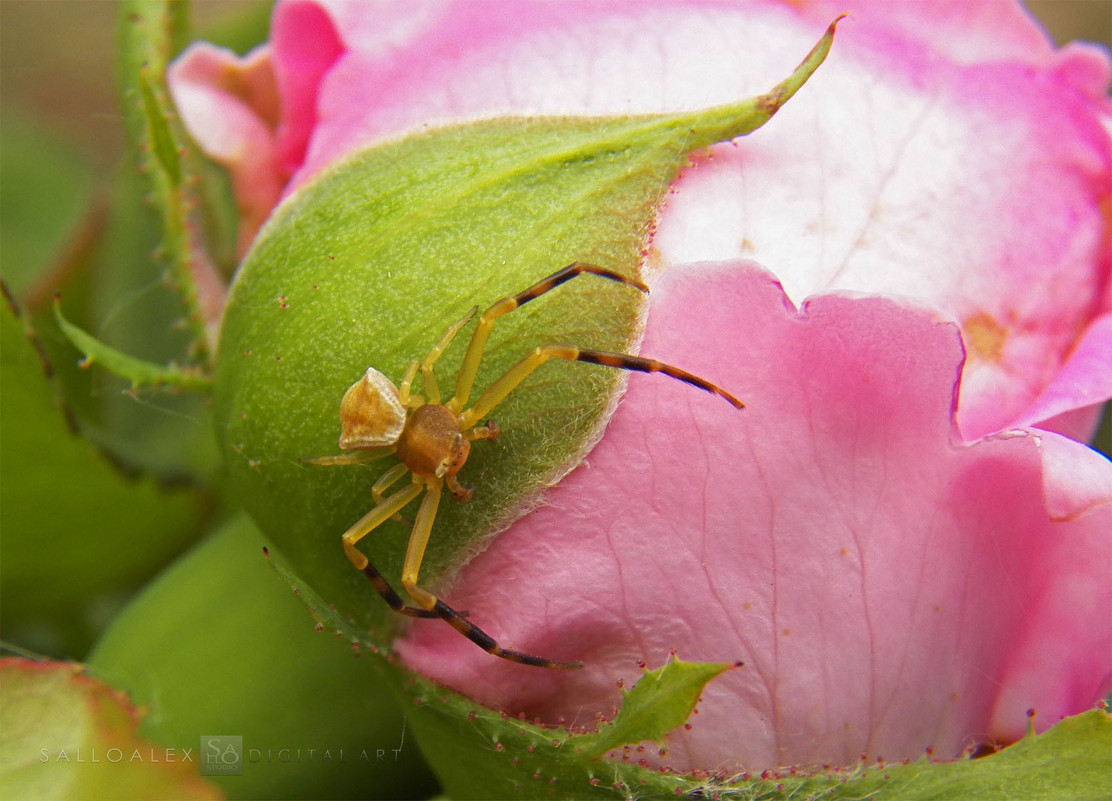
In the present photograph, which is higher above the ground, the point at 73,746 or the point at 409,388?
the point at 409,388

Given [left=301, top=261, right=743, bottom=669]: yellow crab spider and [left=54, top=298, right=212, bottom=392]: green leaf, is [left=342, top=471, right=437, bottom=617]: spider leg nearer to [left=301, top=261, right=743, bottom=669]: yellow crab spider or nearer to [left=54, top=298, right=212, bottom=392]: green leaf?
[left=301, top=261, right=743, bottom=669]: yellow crab spider

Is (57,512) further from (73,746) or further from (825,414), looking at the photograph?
(825,414)

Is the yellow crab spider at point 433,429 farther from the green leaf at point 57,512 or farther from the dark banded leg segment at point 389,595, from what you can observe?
the green leaf at point 57,512

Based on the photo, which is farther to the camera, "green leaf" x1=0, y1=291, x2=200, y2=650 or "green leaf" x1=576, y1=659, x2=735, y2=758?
"green leaf" x1=0, y1=291, x2=200, y2=650

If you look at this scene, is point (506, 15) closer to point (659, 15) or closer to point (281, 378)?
point (659, 15)

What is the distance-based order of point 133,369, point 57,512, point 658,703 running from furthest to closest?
1. point 57,512
2. point 133,369
3. point 658,703

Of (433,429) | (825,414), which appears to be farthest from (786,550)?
(433,429)

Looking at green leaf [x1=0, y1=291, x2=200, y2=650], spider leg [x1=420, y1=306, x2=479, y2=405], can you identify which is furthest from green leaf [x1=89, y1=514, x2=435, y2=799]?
spider leg [x1=420, y1=306, x2=479, y2=405]

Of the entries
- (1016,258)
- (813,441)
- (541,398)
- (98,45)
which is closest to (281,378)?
(541,398)
